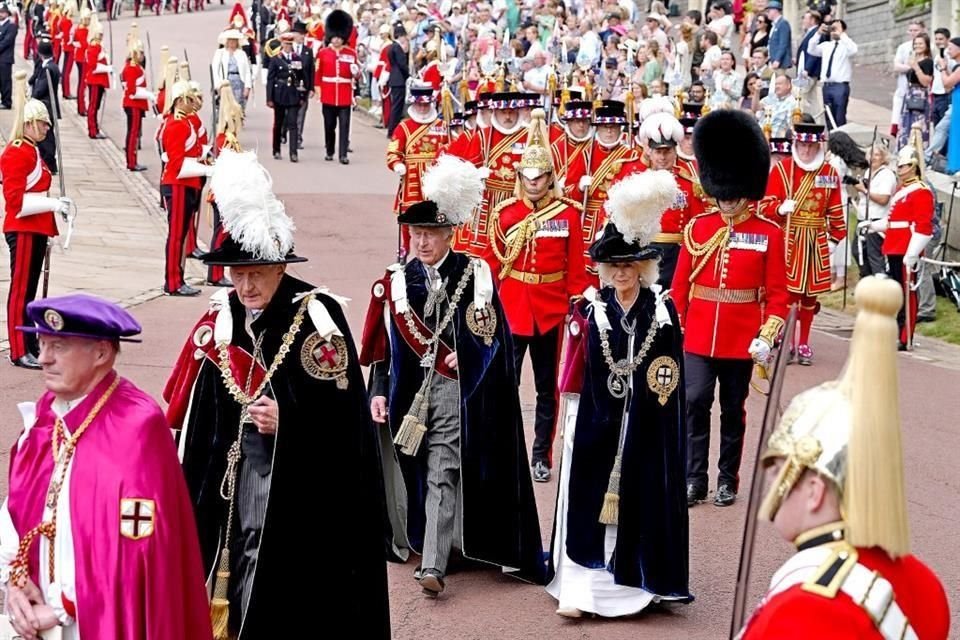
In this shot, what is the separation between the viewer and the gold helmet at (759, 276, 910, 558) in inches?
128

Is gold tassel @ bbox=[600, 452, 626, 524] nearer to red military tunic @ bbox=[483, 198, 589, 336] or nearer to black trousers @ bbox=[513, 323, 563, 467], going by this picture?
black trousers @ bbox=[513, 323, 563, 467]

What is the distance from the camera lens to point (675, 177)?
12227 mm

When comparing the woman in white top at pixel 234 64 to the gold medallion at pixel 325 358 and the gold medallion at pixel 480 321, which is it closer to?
the gold medallion at pixel 480 321

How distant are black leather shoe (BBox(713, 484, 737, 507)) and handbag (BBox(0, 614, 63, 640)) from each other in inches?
194

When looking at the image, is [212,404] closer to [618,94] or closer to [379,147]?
[618,94]

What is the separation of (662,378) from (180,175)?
369 inches

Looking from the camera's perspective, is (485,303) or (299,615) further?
(485,303)

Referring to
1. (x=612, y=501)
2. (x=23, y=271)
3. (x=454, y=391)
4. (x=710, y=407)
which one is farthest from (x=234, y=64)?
(x=612, y=501)

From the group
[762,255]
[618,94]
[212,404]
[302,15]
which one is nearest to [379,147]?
[618,94]

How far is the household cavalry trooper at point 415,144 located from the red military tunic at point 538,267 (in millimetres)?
6431

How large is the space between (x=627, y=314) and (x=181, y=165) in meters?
9.21

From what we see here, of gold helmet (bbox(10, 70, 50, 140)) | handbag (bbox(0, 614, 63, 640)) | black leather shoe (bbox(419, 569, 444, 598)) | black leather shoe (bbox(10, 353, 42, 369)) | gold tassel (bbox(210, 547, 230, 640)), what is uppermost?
gold helmet (bbox(10, 70, 50, 140))

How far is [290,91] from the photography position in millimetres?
24328

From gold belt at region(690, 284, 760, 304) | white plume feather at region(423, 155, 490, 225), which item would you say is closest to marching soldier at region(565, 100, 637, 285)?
gold belt at region(690, 284, 760, 304)
